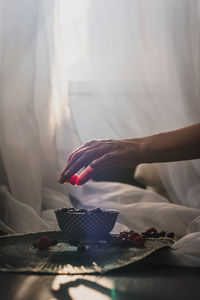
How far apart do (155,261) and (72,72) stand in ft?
3.43

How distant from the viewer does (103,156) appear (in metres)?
0.90

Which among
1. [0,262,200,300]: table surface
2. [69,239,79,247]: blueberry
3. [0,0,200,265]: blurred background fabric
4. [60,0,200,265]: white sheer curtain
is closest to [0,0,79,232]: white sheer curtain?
[0,0,200,265]: blurred background fabric

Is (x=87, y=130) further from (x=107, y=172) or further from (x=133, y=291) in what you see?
(x=133, y=291)

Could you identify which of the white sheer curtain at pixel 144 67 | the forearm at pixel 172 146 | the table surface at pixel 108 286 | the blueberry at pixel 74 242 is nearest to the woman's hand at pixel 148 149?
the forearm at pixel 172 146

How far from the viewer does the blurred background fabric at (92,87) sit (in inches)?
51.3


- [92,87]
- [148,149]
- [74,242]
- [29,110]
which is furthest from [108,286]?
[92,87]

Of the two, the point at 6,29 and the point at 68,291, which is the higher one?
the point at 6,29

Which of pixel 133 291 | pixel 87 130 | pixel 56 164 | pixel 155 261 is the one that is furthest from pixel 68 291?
pixel 87 130

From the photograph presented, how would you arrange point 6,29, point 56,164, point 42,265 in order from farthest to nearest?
point 56,164, point 6,29, point 42,265

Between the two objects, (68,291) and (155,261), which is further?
(155,261)

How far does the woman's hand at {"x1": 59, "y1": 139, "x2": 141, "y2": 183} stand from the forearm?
19mm

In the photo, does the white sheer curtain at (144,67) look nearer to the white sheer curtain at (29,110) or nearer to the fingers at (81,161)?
the white sheer curtain at (29,110)

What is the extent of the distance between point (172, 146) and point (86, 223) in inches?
9.0

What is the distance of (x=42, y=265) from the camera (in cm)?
74
